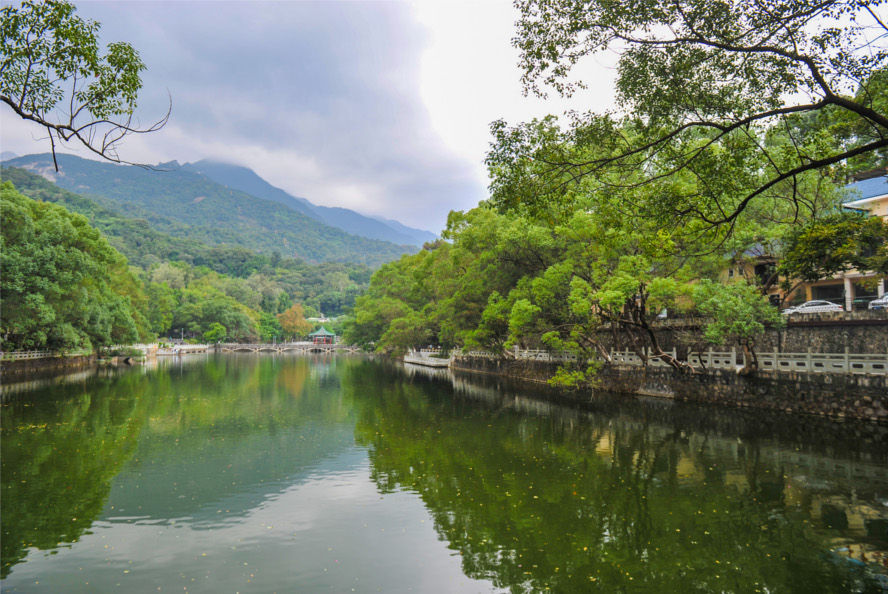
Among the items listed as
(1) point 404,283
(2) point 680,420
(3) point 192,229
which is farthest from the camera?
(3) point 192,229

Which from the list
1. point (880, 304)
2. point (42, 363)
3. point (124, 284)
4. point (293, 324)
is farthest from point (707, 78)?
point (293, 324)

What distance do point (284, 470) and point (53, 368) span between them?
3257cm

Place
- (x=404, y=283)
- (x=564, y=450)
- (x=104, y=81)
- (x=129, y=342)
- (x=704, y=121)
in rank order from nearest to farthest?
(x=104, y=81)
(x=704, y=121)
(x=564, y=450)
(x=129, y=342)
(x=404, y=283)

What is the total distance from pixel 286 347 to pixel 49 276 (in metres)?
68.4

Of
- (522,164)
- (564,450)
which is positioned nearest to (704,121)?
(522,164)

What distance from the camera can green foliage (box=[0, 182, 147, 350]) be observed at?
25.8 metres

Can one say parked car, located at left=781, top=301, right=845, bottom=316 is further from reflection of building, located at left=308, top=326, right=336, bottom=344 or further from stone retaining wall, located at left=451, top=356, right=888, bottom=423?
reflection of building, located at left=308, top=326, right=336, bottom=344

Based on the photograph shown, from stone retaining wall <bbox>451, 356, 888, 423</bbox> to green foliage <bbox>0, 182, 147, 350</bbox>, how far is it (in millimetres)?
28122

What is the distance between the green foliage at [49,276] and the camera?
2577 cm

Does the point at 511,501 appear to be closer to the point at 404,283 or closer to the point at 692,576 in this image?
the point at 692,576

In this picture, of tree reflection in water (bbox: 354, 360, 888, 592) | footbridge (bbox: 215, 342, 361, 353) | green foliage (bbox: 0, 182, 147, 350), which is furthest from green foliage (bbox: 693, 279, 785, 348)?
footbridge (bbox: 215, 342, 361, 353)

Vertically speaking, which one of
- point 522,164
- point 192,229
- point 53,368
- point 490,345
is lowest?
point 53,368

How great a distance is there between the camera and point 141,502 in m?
8.75

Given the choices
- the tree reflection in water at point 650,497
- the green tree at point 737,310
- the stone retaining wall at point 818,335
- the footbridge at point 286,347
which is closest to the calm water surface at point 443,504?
the tree reflection in water at point 650,497
